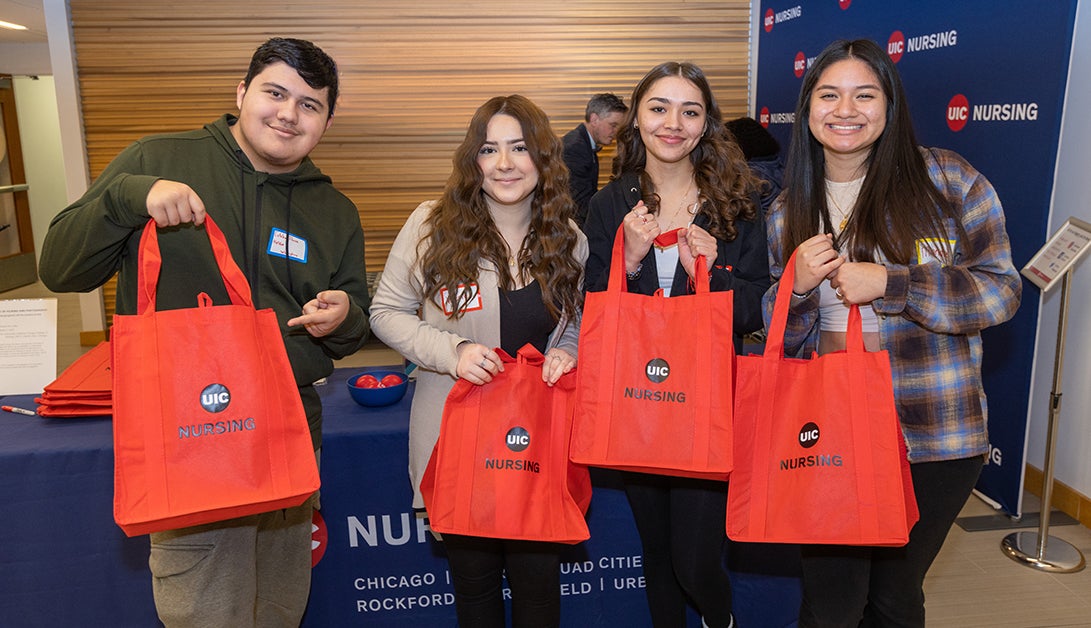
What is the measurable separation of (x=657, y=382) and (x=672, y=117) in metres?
0.67

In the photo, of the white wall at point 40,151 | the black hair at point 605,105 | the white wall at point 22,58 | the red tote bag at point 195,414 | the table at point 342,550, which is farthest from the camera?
the white wall at point 40,151

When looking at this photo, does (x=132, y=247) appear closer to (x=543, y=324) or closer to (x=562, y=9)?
(x=543, y=324)

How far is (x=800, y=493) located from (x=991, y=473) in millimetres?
2541

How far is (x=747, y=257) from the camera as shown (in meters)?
1.94

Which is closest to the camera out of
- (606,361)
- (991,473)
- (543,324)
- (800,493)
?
(800,493)

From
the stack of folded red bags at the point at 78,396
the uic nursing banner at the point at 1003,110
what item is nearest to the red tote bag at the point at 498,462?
the stack of folded red bags at the point at 78,396

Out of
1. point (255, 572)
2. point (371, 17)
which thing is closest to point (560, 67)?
point (371, 17)

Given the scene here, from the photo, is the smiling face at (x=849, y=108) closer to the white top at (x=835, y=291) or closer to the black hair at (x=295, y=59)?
the white top at (x=835, y=291)

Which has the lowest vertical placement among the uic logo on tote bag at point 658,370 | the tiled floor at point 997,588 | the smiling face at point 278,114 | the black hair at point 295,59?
the tiled floor at point 997,588

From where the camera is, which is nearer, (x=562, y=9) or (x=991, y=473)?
(x=991, y=473)

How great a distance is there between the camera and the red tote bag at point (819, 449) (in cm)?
155

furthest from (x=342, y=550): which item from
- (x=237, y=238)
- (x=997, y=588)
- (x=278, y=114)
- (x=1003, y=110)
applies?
(x=1003, y=110)

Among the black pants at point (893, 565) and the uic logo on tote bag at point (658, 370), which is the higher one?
the uic logo on tote bag at point (658, 370)

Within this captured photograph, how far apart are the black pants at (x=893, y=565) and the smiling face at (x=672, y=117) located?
909 millimetres
